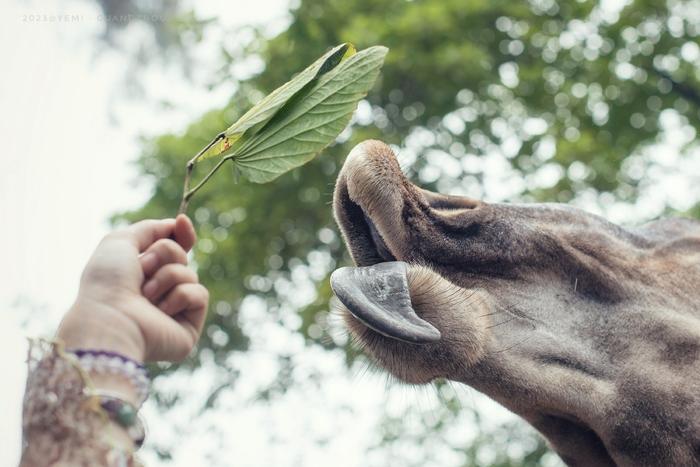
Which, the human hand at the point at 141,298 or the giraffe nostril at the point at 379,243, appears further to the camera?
the giraffe nostril at the point at 379,243

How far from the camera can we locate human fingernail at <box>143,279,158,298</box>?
64.5 inches

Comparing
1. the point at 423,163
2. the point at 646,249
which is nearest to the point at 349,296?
the point at 646,249

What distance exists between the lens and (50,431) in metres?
1.30

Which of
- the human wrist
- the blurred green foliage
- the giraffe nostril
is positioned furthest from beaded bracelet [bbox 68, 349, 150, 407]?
the blurred green foliage

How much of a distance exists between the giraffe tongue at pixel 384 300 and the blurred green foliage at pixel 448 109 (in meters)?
5.34

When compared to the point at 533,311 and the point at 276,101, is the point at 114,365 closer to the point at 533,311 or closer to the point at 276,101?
the point at 276,101

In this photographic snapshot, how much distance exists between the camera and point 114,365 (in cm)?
141

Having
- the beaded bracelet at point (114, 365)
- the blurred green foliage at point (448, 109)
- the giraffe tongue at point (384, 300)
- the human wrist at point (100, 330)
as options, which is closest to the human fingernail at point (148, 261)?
the human wrist at point (100, 330)

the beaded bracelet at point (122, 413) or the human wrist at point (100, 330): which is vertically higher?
the human wrist at point (100, 330)

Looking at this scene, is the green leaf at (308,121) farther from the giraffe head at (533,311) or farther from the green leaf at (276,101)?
the giraffe head at (533,311)

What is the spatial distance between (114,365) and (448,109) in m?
6.57

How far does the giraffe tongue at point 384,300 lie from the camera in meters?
1.60

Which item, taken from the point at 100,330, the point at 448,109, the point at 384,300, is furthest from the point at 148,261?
the point at 448,109

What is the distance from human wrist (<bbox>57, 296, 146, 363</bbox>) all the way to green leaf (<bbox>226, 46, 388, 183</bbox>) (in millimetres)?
468
